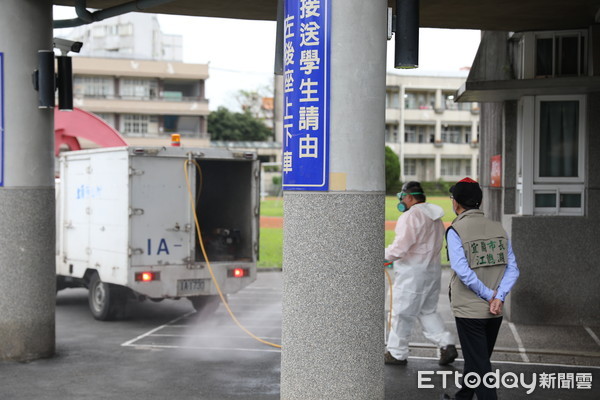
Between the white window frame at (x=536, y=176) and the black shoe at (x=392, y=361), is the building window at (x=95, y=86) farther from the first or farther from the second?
the black shoe at (x=392, y=361)

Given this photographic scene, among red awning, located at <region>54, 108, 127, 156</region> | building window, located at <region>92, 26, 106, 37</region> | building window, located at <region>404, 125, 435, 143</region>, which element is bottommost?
red awning, located at <region>54, 108, 127, 156</region>

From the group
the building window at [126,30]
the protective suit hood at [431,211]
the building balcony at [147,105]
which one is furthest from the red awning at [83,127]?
the building window at [126,30]

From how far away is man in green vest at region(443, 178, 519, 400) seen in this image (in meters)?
5.97

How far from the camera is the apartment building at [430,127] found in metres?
74.7

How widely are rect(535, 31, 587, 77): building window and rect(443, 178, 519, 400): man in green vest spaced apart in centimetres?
571

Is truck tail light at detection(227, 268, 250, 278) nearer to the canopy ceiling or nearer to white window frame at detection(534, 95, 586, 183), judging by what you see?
the canopy ceiling

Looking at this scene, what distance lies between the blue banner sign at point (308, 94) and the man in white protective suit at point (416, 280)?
3.19 m

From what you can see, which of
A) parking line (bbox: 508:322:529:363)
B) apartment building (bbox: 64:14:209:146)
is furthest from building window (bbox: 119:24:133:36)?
parking line (bbox: 508:322:529:363)

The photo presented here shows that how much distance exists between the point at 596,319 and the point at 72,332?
7029 millimetres

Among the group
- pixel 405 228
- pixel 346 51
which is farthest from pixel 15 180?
pixel 346 51

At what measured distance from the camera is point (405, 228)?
850 centimetres

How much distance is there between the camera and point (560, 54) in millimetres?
11141

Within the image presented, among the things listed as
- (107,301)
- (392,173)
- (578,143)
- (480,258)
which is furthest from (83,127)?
(392,173)

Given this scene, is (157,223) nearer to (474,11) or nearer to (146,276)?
(146,276)
